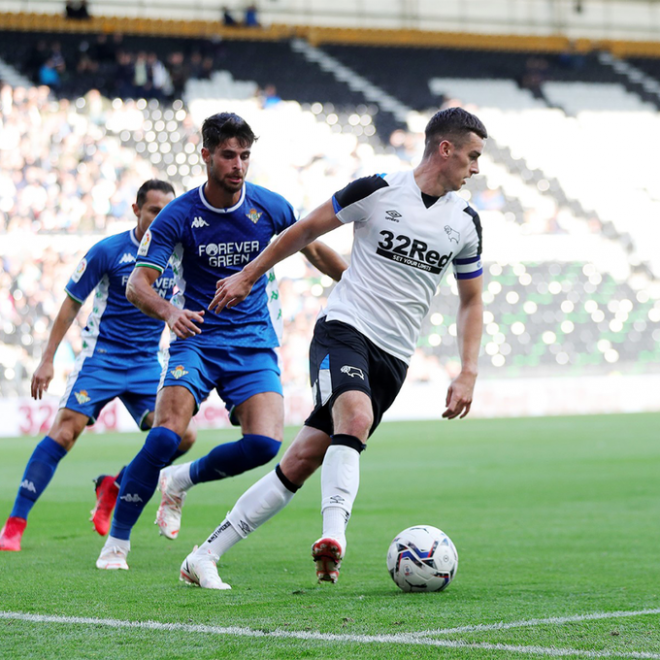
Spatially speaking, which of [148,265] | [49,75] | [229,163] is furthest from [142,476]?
[49,75]

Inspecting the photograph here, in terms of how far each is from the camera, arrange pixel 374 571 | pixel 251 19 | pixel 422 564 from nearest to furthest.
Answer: pixel 422 564 < pixel 374 571 < pixel 251 19

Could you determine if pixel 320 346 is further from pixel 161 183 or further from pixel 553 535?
pixel 553 535

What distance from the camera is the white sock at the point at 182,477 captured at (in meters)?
6.14

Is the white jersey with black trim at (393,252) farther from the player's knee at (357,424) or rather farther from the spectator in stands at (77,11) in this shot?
the spectator in stands at (77,11)

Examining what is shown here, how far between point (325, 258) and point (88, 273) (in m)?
1.88

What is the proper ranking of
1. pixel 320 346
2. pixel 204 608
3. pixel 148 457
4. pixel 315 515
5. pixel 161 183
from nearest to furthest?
pixel 204 608 → pixel 320 346 → pixel 148 457 → pixel 161 183 → pixel 315 515

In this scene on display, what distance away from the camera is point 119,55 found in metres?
25.1

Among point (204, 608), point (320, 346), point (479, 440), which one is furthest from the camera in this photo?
point (479, 440)

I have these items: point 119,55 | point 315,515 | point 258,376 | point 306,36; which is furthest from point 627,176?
point 258,376

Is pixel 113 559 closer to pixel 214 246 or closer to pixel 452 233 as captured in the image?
pixel 214 246

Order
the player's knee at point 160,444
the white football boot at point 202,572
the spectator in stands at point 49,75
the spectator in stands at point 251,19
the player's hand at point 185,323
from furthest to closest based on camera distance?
the spectator in stands at point 251,19 → the spectator in stands at point 49,75 → the player's knee at point 160,444 → the player's hand at point 185,323 → the white football boot at point 202,572

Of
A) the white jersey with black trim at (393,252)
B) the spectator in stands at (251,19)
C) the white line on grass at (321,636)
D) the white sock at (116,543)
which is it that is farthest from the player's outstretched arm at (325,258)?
the spectator in stands at (251,19)

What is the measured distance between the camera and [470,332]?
5277mm

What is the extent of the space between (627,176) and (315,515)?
22703mm
